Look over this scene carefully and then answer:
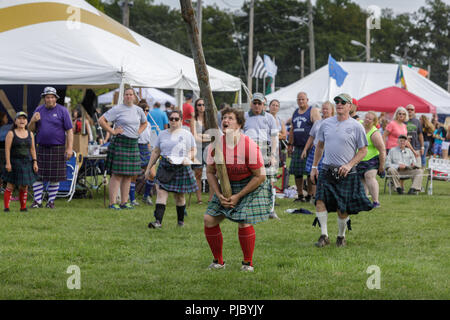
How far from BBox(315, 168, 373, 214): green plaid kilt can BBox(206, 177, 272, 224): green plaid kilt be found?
4.75 feet

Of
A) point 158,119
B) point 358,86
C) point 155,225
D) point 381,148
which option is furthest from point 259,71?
point 381,148

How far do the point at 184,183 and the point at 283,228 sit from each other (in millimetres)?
1248

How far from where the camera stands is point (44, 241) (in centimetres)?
691

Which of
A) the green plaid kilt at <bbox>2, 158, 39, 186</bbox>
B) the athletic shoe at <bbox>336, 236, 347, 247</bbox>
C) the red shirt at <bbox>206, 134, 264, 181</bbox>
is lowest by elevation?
the athletic shoe at <bbox>336, 236, 347, 247</bbox>

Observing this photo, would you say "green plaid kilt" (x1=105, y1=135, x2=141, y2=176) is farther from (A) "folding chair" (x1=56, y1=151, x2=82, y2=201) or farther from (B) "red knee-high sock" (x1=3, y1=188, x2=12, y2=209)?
(B) "red knee-high sock" (x1=3, y1=188, x2=12, y2=209)

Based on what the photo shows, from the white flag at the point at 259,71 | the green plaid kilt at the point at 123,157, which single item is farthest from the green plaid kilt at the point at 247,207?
the white flag at the point at 259,71

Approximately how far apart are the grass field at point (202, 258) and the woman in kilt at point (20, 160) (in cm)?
49

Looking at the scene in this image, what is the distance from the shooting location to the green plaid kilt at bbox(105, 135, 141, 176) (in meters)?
9.69

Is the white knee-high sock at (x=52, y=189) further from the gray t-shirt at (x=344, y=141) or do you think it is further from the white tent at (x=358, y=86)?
the white tent at (x=358, y=86)

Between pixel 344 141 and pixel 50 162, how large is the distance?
190 inches

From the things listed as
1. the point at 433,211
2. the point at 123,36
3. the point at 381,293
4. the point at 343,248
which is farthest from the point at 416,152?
the point at 381,293

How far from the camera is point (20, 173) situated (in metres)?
9.40

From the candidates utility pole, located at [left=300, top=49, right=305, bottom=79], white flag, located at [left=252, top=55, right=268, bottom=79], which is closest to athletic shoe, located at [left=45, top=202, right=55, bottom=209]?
white flag, located at [left=252, top=55, right=268, bottom=79]
